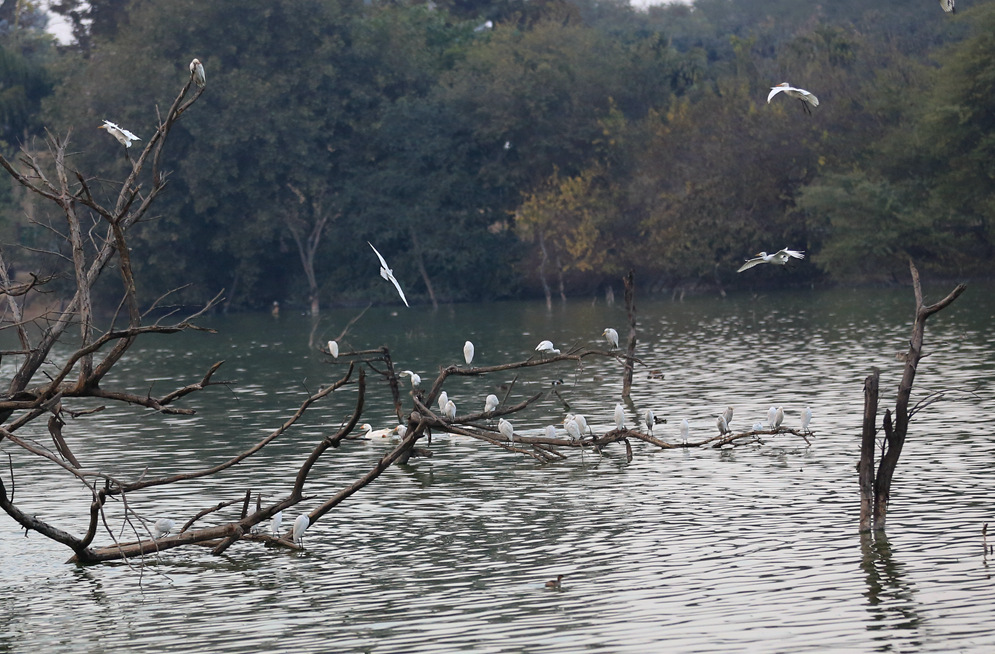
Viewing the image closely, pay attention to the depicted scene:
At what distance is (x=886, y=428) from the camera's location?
13086 millimetres

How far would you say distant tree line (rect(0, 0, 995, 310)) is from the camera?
6669cm

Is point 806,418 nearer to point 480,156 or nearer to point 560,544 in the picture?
point 560,544

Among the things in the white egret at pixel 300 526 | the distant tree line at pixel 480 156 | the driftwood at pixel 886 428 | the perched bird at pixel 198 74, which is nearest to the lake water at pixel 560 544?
the white egret at pixel 300 526

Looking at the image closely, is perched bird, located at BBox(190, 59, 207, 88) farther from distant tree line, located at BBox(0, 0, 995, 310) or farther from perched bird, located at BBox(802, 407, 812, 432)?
distant tree line, located at BBox(0, 0, 995, 310)

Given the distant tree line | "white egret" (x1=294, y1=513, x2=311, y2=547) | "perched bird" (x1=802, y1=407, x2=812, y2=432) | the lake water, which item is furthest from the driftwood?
the distant tree line

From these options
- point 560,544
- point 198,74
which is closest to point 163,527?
point 560,544

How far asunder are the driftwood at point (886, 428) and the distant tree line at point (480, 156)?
165 feet

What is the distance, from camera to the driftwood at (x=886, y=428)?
12.9m

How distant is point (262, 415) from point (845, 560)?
16391 mm

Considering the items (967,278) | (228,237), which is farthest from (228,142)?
(967,278)

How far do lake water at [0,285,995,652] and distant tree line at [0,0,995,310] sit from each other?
38965mm

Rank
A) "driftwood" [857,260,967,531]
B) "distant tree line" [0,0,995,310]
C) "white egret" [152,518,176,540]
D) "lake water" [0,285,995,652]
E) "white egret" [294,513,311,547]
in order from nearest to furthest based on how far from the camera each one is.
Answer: "lake water" [0,285,995,652]
"driftwood" [857,260,967,531]
"white egret" [294,513,311,547]
"white egret" [152,518,176,540]
"distant tree line" [0,0,995,310]

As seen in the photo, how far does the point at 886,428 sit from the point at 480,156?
62439mm

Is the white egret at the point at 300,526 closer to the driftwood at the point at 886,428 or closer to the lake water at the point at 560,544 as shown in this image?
the lake water at the point at 560,544
